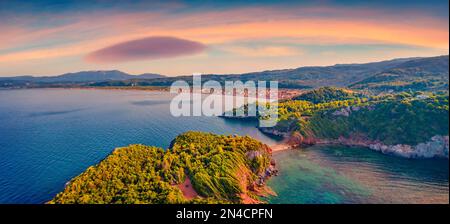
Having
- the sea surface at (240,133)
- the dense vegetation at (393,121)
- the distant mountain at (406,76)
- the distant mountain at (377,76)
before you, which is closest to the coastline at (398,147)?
the dense vegetation at (393,121)

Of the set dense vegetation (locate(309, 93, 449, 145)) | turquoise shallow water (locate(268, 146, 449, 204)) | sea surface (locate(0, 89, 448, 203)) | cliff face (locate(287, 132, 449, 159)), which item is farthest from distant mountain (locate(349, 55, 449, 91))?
sea surface (locate(0, 89, 448, 203))

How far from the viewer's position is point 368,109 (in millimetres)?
49750

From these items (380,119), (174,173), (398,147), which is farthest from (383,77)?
(174,173)

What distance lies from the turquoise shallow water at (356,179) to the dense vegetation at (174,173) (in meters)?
4.14

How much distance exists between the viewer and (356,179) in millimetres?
31641

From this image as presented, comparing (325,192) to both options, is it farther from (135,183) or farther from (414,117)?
(414,117)

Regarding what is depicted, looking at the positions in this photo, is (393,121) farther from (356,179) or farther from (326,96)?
(326,96)

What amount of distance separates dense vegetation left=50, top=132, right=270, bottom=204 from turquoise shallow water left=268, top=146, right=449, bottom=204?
4140mm

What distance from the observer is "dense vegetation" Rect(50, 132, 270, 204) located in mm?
20188

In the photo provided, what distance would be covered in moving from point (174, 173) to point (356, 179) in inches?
828

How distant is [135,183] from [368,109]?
143 feet

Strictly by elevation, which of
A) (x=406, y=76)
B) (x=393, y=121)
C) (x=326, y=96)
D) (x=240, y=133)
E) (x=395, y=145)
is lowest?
(x=240, y=133)
